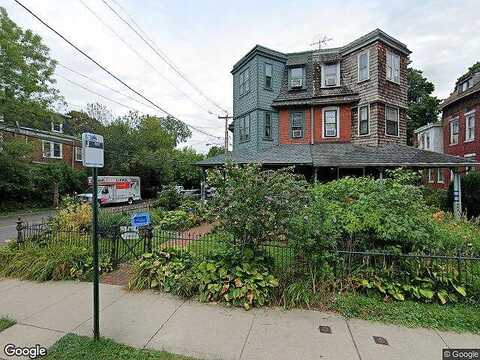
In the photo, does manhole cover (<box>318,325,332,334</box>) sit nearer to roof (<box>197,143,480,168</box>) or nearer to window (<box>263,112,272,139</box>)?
roof (<box>197,143,480,168</box>)

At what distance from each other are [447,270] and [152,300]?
195 inches

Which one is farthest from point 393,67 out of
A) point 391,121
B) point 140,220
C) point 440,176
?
point 140,220

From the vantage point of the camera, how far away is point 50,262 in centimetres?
566

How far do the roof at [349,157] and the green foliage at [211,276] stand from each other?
6267 millimetres

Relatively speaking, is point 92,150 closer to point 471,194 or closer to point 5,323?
point 5,323

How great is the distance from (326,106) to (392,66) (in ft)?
12.7

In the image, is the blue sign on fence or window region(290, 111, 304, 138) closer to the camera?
the blue sign on fence

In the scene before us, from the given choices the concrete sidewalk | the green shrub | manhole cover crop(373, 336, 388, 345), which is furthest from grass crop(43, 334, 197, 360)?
the green shrub

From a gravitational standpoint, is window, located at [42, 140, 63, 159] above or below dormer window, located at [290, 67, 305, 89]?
below

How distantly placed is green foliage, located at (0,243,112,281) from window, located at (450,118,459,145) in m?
25.5

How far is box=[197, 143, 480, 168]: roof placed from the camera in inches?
466

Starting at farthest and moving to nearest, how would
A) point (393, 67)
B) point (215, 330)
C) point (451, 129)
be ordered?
point (451, 129) → point (393, 67) → point (215, 330)

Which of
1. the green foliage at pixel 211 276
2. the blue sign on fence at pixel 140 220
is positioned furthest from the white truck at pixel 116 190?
the green foliage at pixel 211 276

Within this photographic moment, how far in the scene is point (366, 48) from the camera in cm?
1440
